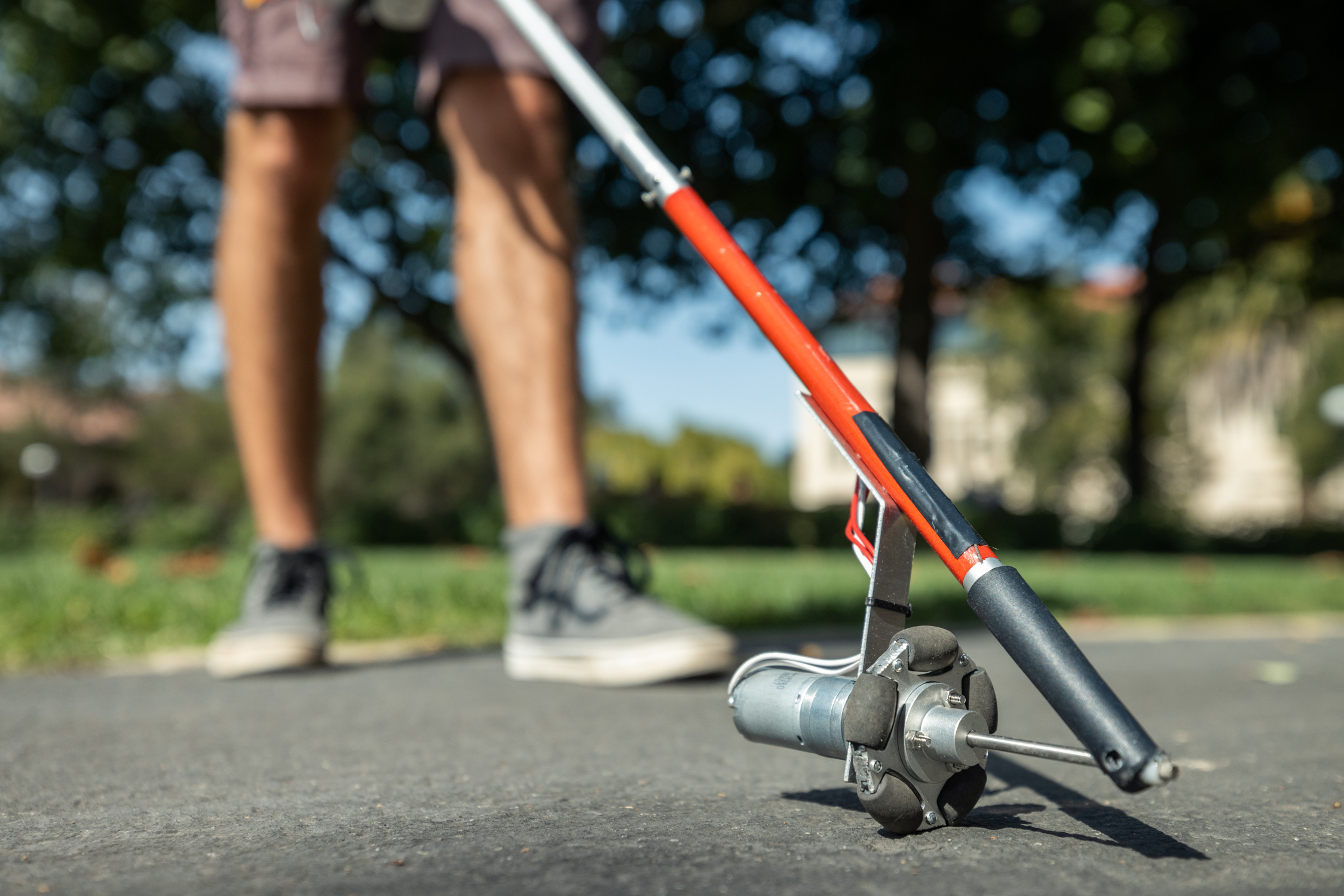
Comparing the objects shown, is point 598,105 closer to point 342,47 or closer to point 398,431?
point 342,47

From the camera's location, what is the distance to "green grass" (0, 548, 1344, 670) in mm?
2859

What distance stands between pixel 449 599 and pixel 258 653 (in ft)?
4.65

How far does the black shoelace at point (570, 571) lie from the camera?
6.63ft

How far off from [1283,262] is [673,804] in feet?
59.0

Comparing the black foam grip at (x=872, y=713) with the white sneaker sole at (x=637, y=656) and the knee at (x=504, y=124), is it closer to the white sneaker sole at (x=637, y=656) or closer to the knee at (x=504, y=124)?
the white sneaker sole at (x=637, y=656)

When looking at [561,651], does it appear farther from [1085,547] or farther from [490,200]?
[1085,547]

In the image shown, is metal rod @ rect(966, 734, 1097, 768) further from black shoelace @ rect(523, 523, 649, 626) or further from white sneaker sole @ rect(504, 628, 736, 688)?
black shoelace @ rect(523, 523, 649, 626)

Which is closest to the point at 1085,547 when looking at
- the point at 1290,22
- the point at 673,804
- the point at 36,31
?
the point at 1290,22

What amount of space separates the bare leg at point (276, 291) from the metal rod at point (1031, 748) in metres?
1.72

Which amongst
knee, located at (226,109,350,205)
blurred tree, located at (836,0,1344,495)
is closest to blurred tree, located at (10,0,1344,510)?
blurred tree, located at (836,0,1344,495)

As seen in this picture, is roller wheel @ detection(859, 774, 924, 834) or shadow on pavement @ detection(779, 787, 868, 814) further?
shadow on pavement @ detection(779, 787, 868, 814)

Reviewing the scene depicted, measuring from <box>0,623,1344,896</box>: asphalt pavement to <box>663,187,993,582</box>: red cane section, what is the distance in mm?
276

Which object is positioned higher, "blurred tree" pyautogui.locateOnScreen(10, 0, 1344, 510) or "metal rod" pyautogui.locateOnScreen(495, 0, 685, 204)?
"blurred tree" pyautogui.locateOnScreen(10, 0, 1344, 510)

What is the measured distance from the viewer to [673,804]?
121 cm
